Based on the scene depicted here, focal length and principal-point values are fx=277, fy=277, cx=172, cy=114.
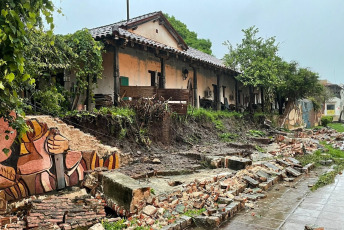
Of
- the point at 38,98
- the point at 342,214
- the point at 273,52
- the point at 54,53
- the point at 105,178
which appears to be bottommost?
the point at 342,214

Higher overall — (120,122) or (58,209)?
(120,122)

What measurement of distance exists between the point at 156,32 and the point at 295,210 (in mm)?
12984

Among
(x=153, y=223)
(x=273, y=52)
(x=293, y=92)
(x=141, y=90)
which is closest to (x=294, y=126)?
(x=293, y=92)

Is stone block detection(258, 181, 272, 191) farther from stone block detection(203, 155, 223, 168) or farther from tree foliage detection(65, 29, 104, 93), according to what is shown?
tree foliage detection(65, 29, 104, 93)

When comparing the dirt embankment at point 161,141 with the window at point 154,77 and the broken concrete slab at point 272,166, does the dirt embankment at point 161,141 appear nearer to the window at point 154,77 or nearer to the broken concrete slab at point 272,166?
the broken concrete slab at point 272,166

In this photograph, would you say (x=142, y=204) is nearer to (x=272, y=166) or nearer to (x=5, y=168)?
(x=5, y=168)

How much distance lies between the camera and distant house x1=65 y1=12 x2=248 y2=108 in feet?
38.4

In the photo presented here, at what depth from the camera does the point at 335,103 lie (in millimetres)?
45500

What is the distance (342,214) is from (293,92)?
19.7 meters

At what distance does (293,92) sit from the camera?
914 inches

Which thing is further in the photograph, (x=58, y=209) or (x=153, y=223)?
(x=58, y=209)

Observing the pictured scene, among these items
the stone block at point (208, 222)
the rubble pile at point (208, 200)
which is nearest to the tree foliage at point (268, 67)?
the rubble pile at point (208, 200)

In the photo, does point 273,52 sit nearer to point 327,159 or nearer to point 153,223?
point 327,159

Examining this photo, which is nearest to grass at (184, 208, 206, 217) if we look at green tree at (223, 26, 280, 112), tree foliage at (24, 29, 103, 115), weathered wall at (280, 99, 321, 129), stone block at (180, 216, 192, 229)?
stone block at (180, 216, 192, 229)
